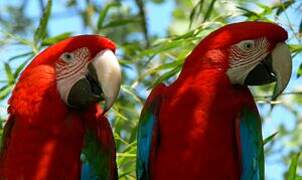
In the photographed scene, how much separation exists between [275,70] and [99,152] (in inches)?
29.0

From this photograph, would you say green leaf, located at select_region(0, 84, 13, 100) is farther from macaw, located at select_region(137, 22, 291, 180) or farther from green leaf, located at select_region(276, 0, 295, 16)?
green leaf, located at select_region(276, 0, 295, 16)

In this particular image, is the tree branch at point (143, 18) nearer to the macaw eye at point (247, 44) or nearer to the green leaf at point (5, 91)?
the green leaf at point (5, 91)

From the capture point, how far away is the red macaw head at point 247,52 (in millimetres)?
3568

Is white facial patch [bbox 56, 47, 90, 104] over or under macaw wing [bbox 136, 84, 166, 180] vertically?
over

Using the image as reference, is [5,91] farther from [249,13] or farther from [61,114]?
[249,13]

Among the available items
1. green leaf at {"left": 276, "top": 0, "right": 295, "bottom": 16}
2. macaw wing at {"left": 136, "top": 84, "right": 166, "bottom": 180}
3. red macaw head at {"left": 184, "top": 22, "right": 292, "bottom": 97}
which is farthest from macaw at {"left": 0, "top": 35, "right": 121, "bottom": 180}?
green leaf at {"left": 276, "top": 0, "right": 295, "bottom": 16}

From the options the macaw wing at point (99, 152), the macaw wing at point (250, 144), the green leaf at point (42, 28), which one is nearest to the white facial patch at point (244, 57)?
the macaw wing at point (250, 144)

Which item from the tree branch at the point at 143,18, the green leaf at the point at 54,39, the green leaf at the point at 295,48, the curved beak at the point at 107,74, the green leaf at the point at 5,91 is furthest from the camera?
the tree branch at the point at 143,18

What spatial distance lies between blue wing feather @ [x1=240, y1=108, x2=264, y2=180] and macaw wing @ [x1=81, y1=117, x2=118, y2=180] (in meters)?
0.51

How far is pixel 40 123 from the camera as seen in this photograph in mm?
3568

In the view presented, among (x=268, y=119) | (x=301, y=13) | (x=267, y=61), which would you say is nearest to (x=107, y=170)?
(x=267, y=61)

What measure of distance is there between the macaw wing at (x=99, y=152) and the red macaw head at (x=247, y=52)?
17.9 inches

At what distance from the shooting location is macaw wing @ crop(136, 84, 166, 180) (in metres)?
3.60

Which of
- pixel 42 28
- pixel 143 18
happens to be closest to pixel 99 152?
pixel 42 28
